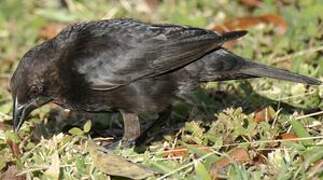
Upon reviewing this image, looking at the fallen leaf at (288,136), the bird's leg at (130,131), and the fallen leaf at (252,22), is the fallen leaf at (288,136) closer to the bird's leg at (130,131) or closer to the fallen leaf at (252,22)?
the bird's leg at (130,131)

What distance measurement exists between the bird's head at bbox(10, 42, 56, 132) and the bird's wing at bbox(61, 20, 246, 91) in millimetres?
241

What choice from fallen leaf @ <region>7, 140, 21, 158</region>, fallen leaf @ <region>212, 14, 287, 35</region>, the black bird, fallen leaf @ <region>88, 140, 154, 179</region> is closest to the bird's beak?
the black bird

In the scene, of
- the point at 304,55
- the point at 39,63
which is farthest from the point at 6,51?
the point at 304,55

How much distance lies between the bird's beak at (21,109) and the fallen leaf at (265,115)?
61.9 inches

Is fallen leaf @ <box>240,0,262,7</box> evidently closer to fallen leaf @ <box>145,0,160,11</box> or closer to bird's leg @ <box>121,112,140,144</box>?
fallen leaf @ <box>145,0,160,11</box>

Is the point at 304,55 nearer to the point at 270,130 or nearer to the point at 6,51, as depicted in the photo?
the point at 270,130

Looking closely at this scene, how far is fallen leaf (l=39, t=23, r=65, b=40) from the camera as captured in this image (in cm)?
895

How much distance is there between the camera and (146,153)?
19.7 feet

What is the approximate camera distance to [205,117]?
682 centimetres

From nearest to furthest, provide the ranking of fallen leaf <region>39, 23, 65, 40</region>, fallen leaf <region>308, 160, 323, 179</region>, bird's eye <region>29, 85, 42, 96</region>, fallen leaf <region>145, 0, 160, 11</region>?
fallen leaf <region>308, 160, 323, 179</region> < bird's eye <region>29, 85, 42, 96</region> < fallen leaf <region>39, 23, 65, 40</region> < fallen leaf <region>145, 0, 160, 11</region>

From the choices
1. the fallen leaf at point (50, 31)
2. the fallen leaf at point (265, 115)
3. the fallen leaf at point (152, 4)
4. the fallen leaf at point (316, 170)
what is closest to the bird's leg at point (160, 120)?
the fallen leaf at point (265, 115)

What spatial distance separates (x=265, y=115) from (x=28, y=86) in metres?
1.78

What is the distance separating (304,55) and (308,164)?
8.27 ft

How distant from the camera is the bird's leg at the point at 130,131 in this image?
6.37 meters
